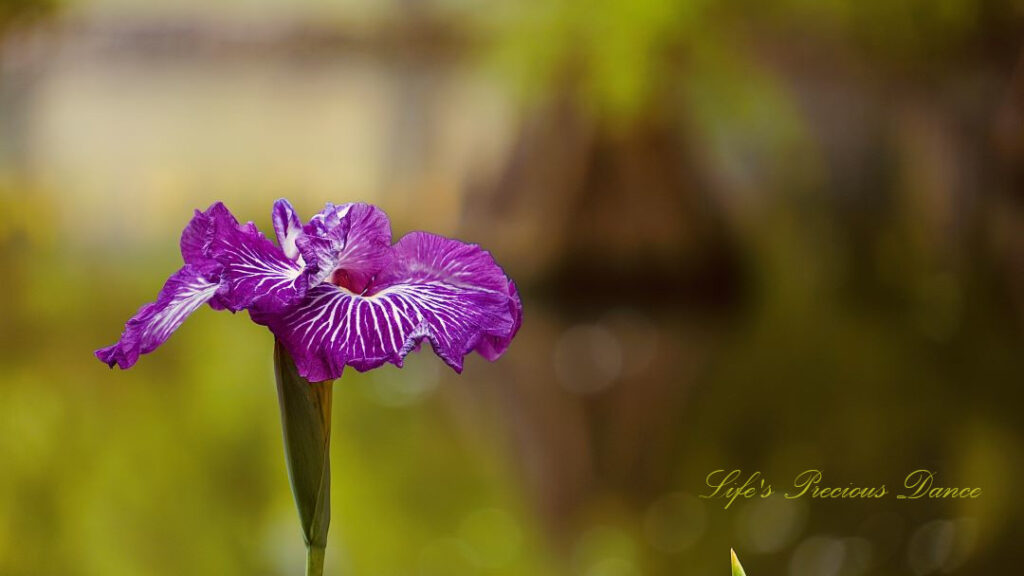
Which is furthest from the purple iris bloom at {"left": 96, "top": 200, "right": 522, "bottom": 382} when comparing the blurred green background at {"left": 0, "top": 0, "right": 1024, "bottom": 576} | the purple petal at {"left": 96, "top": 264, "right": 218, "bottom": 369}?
the blurred green background at {"left": 0, "top": 0, "right": 1024, "bottom": 576}

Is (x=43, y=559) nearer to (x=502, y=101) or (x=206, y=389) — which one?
(x=206, y=389)

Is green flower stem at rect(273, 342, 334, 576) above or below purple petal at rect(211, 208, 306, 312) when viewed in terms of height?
below

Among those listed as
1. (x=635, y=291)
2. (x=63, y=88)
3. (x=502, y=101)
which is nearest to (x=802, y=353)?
(x=635, y=291)

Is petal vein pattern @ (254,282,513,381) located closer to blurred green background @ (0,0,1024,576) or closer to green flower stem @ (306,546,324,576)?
green flower stem @ (306,546,324,576)

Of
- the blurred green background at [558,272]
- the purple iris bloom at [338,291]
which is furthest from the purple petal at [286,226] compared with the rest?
the blurred green background at [558,272]

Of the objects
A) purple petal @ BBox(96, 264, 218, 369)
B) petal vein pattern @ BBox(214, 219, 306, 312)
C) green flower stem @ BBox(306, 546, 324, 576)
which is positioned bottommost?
green flower stem @ BBox(306, 546, 324, 576)

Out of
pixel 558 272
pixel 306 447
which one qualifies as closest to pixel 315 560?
pixel 306 447

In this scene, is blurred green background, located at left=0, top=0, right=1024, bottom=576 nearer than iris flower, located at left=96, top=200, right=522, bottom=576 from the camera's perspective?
No

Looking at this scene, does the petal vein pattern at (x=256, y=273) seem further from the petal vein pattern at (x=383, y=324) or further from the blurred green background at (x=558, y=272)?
the blurred green background at (x=558, y=272)
